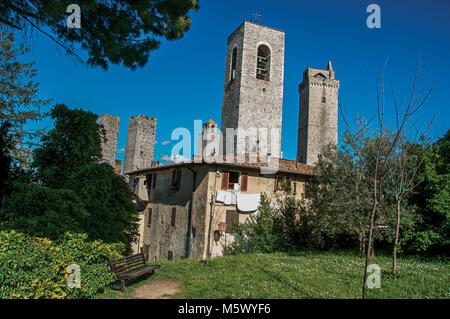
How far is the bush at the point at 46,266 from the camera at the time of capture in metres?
4.70

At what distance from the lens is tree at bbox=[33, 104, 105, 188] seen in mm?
8195

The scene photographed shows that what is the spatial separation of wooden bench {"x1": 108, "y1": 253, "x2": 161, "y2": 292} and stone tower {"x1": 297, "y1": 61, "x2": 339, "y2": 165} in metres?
26.9

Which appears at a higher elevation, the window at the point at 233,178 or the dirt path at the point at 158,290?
the window at the point at 233,178

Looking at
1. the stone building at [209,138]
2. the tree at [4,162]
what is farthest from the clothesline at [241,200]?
the tree at [4,162]

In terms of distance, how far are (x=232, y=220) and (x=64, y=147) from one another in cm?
859

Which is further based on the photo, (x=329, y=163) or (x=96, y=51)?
(x=329, y=163)

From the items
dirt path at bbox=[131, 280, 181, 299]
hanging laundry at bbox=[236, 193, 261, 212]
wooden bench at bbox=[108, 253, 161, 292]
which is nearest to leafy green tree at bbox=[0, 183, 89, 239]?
wooden bench at bbox=[108, 253, 161, 292]

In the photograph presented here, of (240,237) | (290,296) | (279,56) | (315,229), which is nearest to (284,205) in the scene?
(315,229)

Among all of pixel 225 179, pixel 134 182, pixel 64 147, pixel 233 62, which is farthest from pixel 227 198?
pixel 233 62

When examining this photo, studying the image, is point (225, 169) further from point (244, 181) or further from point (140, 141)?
point (140, 141)

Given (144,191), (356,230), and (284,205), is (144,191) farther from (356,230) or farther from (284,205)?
(356,230)

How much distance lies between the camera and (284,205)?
14633 mm

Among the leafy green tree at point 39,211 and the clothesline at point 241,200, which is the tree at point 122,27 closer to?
the leafy green tree at point 39,211
